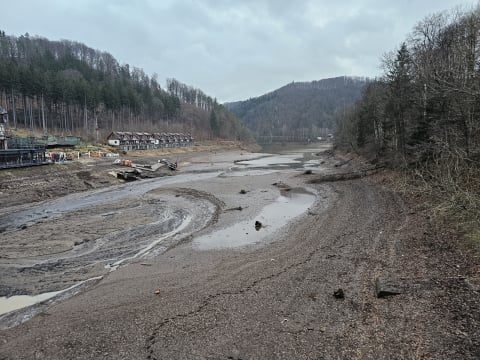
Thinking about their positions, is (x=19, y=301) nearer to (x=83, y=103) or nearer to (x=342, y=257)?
(x=342, y=257)

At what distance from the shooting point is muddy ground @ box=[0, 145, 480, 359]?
21.6 feet

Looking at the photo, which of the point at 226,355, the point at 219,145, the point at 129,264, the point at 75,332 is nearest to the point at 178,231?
the point at 129,264

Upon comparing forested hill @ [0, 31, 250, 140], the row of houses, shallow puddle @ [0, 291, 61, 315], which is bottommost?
shallow puddle @ [0, 291, 61, 315]

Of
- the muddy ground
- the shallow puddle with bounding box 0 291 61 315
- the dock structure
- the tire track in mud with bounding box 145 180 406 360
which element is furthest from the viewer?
the dock structure

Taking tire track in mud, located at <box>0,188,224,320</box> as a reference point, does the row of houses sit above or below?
above

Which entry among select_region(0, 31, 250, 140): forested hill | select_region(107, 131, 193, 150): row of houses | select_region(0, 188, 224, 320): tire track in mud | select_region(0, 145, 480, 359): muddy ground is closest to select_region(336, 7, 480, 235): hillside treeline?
select_region(0, 145, 480, 359): muddy ground

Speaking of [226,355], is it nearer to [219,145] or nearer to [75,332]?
[75,332]

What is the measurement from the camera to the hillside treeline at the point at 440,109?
15.3 meters

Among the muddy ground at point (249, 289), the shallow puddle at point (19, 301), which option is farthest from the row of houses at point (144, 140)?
the shallow puddle at point (19, 301)

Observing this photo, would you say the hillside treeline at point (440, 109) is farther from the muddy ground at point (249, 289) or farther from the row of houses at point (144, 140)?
the row of houses at point (144, 140)

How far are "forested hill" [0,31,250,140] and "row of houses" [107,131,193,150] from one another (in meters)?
9.26

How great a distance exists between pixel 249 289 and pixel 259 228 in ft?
27.8

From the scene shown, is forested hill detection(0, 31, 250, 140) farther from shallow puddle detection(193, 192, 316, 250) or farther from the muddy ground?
shallow puddle detection(193, 192, 316, 250)

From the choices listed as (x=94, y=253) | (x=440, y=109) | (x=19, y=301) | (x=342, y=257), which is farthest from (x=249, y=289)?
(x=440, y=109)
